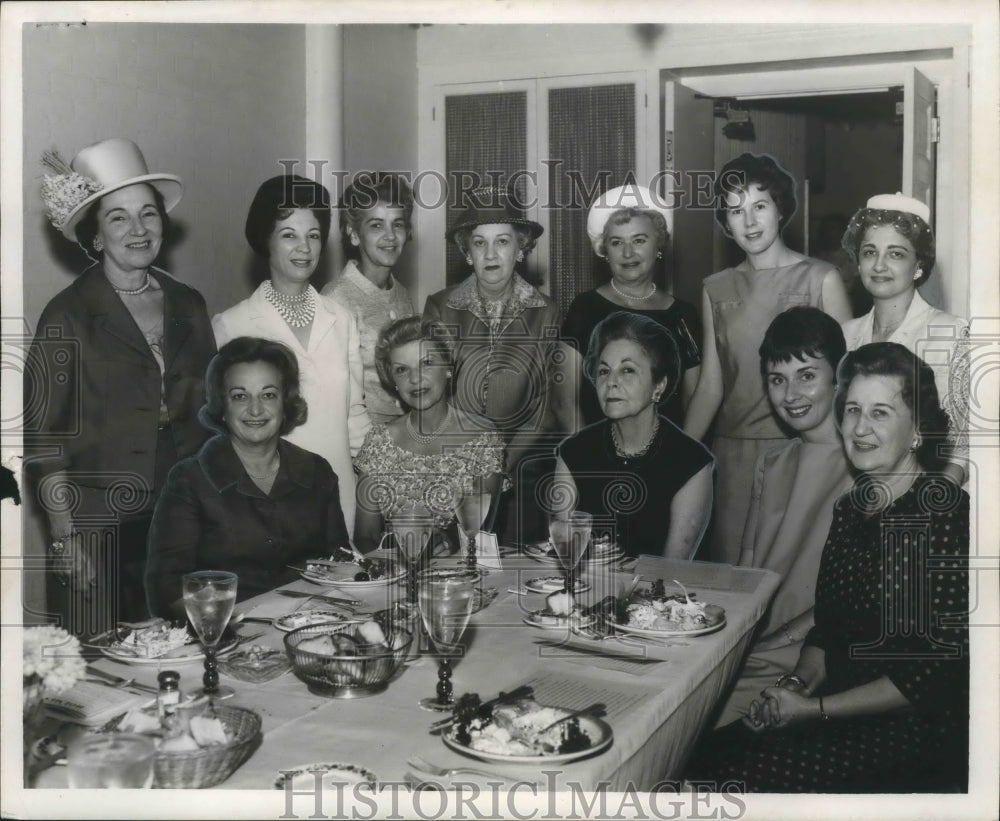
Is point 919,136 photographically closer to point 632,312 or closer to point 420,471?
point 632,312

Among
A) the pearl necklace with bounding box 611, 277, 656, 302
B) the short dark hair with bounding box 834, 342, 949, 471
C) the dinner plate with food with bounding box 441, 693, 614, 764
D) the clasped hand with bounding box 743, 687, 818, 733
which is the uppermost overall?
the pearl necklace with bounding box 611, 277, 656, 302

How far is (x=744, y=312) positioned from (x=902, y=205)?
0.53 metres

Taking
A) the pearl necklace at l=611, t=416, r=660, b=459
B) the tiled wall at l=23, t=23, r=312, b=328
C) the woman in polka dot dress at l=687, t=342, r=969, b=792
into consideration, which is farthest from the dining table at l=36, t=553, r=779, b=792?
the tiled wall at l=23, t=23, r=312, b=328

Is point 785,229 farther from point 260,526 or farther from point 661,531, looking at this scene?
point 260,526

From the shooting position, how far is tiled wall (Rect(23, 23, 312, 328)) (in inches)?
104

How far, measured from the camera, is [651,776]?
1.82 meters

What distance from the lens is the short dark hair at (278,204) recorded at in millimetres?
3045

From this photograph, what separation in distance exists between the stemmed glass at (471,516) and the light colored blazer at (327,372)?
0.39 metres

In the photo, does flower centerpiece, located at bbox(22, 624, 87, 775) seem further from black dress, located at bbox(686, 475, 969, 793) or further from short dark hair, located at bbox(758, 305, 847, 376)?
short dark hair, located at bbox(758, 305, 847, 376)

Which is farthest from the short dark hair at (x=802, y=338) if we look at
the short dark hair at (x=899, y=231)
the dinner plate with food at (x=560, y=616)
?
the dinner plate with food at (x=560, y=616)

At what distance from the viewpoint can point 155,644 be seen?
74.4 inches

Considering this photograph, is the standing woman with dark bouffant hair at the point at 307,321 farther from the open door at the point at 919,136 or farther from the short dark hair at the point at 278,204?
the open door at the point at 919,136

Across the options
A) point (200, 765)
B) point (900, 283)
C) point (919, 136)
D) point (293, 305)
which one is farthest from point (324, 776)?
point (919, 136)

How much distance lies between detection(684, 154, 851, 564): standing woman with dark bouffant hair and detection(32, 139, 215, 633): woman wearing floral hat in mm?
1539
